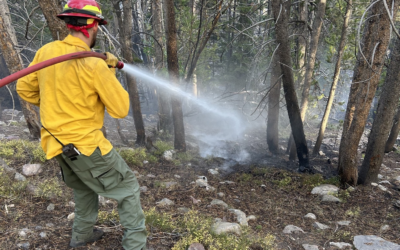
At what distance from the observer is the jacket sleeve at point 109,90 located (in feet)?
6.82

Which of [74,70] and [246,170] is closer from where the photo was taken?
[74,70]

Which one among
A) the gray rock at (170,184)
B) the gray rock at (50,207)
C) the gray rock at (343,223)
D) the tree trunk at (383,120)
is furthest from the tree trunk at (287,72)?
the gray rock at (50,207)

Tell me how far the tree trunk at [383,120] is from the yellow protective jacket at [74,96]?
5.68 metres

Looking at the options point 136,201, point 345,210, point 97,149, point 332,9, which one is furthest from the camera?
point 332,9

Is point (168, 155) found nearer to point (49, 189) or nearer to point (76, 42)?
point (49, 189)

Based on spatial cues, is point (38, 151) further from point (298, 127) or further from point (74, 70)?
point (298, 127)

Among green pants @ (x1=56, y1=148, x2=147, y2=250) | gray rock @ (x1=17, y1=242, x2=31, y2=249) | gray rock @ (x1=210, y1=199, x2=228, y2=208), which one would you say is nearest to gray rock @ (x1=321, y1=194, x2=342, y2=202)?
gray rock @ (x1=210, y1=199, x2=228, y2=208)

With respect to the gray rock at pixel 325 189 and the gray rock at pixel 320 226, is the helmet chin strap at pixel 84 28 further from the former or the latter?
the gray rock at pixel 325 189

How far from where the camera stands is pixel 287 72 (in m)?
6.39

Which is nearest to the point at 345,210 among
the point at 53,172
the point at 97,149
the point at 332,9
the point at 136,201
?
the point at 136,201

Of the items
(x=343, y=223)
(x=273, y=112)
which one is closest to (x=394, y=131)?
(x=273, y=112)

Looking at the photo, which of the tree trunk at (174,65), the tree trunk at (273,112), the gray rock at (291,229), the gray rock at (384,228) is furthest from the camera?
the tree trunk at (273,112)

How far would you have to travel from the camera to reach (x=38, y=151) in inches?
203

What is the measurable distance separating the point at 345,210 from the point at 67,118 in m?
5.03
